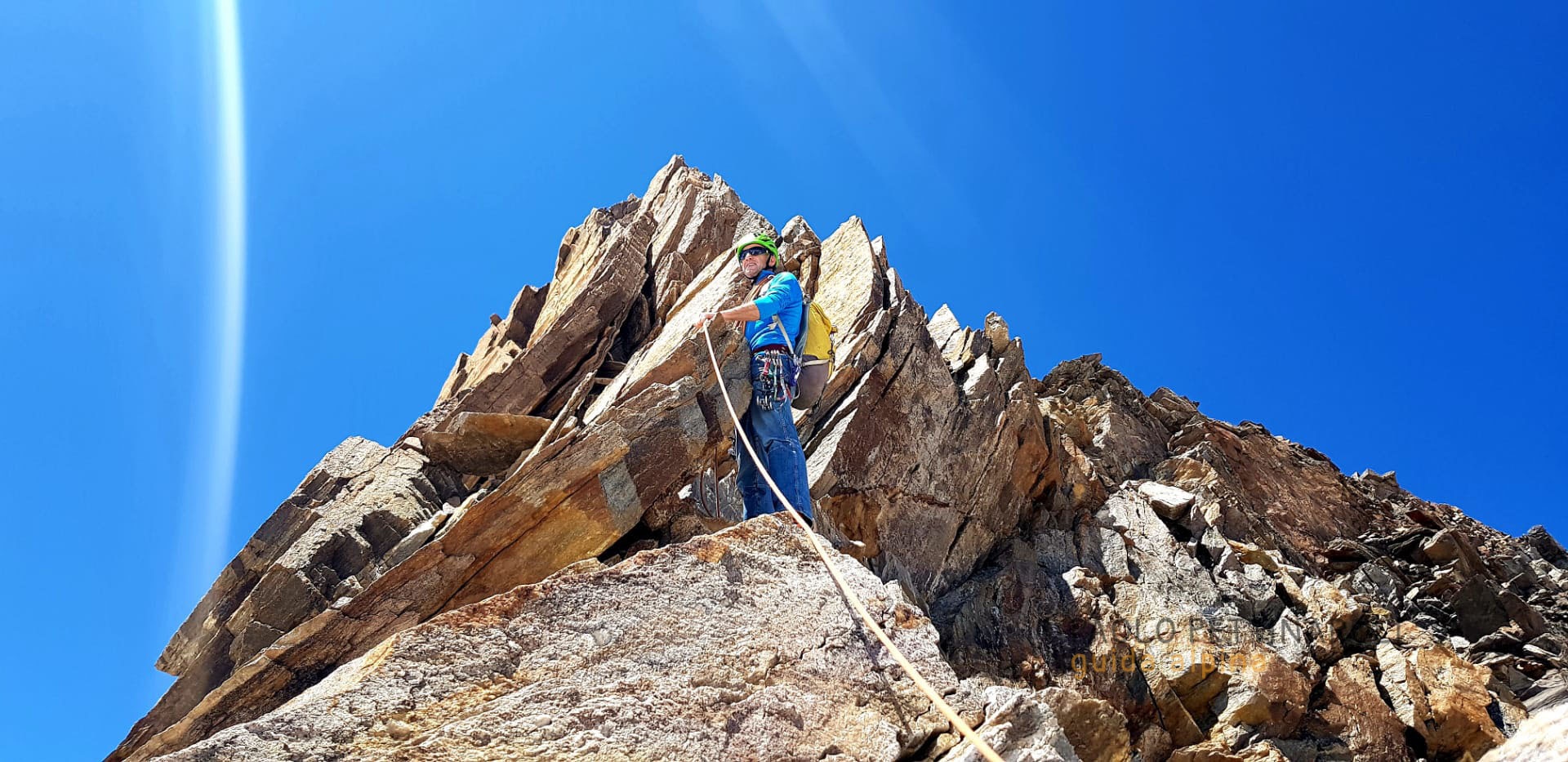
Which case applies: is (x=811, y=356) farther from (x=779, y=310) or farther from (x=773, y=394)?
(x=773, y=394)

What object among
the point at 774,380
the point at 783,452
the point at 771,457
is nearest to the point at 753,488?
the point at 771,457

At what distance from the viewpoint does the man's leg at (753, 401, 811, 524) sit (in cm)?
1033

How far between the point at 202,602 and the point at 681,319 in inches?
355

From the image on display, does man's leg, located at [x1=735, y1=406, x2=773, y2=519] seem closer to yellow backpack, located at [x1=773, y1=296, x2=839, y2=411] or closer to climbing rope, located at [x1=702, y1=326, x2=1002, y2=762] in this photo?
yellow backpack, located at [x1=773, y1=296, x2=839, y2=411]

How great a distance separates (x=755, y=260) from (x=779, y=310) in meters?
0.95

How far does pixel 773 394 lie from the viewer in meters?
10.7

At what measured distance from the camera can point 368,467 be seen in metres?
16.1

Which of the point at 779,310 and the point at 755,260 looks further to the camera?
the point at 755,260

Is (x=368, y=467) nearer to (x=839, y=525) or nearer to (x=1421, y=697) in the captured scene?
(x=839, y=525)

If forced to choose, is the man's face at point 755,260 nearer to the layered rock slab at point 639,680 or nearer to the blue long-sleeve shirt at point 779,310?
the blue long-sleeve shirt at point 779,310

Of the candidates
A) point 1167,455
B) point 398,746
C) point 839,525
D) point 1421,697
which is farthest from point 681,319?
point 1167,455

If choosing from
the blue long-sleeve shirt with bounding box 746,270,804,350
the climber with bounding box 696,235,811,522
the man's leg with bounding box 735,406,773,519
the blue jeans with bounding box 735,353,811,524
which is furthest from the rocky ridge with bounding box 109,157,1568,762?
the blue long-sleeve shirt with bounding box 746,270,804,350

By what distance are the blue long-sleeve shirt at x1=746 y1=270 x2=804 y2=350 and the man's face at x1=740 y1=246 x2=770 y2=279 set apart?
0.33 metres

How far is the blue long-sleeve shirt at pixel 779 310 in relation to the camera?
1073cm
